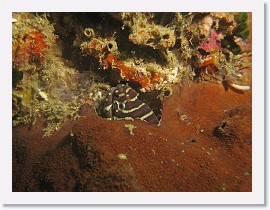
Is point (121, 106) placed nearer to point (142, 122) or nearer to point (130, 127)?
point (142, 122)

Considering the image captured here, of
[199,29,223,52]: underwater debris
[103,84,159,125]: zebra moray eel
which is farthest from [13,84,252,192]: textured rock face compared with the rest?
[199,29,223,52]: underwater debris

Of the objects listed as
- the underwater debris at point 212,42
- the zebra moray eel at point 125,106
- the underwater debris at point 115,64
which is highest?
the underwater debris at point 212,42

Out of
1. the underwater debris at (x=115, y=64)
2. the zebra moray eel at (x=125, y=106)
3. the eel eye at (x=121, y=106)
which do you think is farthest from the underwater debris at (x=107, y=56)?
the eel eye at (x=121, y=106)

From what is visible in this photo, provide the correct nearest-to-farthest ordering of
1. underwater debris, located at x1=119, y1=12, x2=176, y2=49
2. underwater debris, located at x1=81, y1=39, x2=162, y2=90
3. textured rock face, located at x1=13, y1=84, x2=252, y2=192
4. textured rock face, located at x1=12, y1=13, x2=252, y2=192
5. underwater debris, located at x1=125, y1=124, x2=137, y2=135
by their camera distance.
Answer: textured rock face, located at x1=13, y1=84, x2=252, y2=192 → textured rock face, located at x1=12, y1=13, x2=252, y2=192 → underwater debris, located at x1=125, y1=124, x2=137, y2=135 → underwater debris, located at x1=119, y1=12, x2=176, y2=49 → underwater debris, located at x1=81, y1=39, x2=162, y2=90

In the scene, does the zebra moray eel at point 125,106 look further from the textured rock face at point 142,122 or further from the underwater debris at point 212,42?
the underwater debris at point 212,42

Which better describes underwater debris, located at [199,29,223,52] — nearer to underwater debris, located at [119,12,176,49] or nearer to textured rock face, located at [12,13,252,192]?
textured rock face, located at [12,13,252,192]

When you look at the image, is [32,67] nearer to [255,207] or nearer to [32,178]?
[32,178]

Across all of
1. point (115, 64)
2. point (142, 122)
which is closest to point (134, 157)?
point (142, 122)
